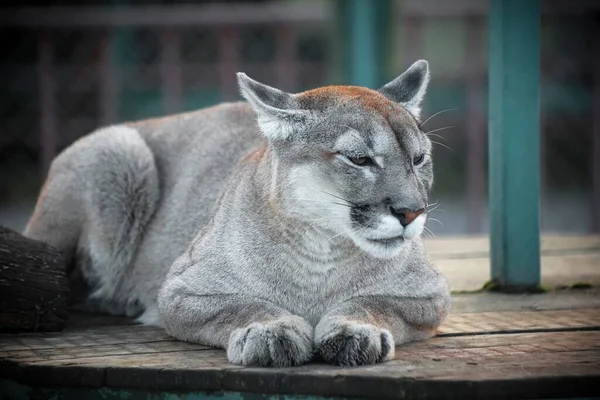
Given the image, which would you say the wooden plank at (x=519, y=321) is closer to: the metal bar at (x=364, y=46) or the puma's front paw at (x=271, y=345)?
the puma's front paw at (x=271, y=345)

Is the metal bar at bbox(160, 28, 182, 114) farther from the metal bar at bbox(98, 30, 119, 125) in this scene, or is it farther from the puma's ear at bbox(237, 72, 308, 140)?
the puma's ear at bbox(237, 72, 308, 140)

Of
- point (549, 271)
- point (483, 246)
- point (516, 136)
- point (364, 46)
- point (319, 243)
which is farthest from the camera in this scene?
point (364, 46)

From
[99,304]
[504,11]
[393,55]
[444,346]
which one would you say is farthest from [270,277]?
[393,55]

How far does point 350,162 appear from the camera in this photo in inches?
163

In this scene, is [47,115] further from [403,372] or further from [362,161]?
[403,372]

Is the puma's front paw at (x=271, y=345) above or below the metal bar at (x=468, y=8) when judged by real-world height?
below

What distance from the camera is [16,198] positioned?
34.0 ft

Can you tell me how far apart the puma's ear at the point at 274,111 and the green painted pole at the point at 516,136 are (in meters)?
1.43

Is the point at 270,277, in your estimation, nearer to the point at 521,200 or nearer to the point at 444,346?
the point at 444,346

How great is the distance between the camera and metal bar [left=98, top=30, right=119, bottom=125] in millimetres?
9867

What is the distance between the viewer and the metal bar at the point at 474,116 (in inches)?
392

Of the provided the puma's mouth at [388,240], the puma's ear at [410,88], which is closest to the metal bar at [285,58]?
the puma's ear at [410,88]

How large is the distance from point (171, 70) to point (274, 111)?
575cm

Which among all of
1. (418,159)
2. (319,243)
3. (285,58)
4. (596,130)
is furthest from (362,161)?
(596,130)
